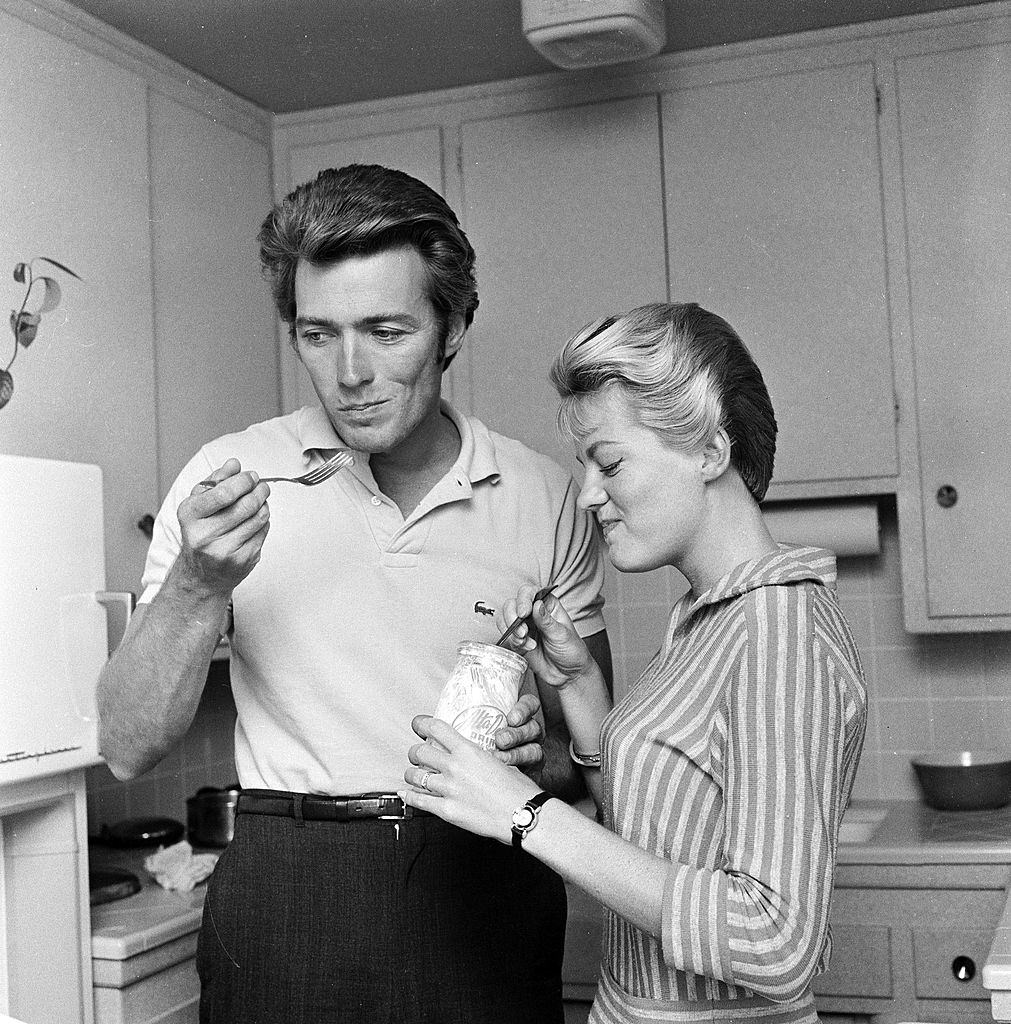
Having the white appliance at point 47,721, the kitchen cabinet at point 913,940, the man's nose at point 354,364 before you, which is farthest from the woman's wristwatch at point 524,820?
the kitchen cabinet at point 913,940

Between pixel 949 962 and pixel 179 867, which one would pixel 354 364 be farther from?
pixel 949 962

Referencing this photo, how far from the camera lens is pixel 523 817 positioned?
1295 mm

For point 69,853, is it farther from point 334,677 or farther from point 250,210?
point 250,210

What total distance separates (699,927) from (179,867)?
5.64ft

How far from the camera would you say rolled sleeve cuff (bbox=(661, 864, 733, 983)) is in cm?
121

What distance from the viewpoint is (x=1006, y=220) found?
3.02 meters

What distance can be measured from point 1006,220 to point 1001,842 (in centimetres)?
134

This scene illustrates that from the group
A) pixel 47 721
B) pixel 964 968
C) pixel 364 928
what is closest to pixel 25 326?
pixel 47 721

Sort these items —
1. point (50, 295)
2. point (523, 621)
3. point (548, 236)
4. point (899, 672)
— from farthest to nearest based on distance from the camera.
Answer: point (899, 672), point (548, 236), point (50, 295), point (523, 621)

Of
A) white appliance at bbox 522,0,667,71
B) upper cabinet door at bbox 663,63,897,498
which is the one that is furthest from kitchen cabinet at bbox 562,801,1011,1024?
white appliance at bbox 522,0,667,71

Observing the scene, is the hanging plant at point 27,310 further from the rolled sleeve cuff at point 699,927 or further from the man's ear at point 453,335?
the rolled sleeve cuff at point 699,927

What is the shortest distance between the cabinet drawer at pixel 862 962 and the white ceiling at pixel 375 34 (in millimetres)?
1958

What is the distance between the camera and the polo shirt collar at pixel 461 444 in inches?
72.3

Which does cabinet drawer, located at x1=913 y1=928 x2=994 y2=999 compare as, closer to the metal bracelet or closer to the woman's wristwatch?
the metal bracelet
